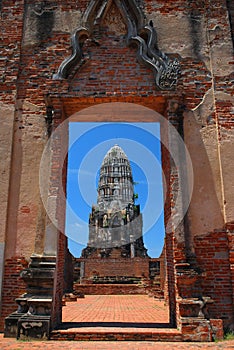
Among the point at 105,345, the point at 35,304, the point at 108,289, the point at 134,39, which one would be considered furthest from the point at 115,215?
the point at 105,345

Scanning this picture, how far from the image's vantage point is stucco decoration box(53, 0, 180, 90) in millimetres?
7703

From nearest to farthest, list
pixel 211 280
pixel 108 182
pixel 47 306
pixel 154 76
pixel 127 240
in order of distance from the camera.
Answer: pixel 47 306, pixel 211 280, pixel 154 76, pixel 127 240, pixel 108 182

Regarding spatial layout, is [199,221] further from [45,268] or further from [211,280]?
[45,268]

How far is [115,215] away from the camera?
35375 millimetres

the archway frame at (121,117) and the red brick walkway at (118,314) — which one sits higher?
the archway frame at (121,117)

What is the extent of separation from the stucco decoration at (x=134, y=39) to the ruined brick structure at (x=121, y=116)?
24mm

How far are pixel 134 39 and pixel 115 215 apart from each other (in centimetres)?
2821

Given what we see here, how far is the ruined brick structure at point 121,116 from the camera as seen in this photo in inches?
260

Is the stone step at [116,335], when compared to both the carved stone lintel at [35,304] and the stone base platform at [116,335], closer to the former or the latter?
the stone base platform at [116,335]

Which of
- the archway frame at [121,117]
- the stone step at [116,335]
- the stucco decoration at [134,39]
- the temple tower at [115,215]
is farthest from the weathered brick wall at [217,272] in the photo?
the temple tower at [115,215]

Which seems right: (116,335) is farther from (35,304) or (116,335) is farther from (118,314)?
(118,314)

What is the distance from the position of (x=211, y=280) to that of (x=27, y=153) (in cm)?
453

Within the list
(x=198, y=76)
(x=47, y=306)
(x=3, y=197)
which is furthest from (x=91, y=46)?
(x=47, y=306)

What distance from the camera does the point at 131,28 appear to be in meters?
8.20
